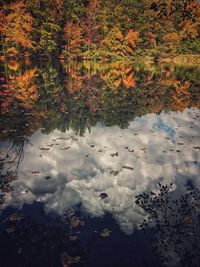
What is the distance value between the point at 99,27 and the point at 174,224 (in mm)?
60175

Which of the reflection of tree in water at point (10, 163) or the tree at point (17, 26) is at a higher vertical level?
the tree at point (17, 26)

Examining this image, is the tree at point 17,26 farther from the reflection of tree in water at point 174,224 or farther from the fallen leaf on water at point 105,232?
the fallen leaf on water at point 105,232

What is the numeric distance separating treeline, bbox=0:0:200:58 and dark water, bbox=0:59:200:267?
139 feet

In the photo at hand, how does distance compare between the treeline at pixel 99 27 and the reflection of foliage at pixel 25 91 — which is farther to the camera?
the treeline at pixel 99 27

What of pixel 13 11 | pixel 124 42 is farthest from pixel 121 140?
pixel 124 42

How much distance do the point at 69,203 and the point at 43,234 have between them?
3.73 feet

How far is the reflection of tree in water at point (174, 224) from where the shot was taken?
4.72 meters

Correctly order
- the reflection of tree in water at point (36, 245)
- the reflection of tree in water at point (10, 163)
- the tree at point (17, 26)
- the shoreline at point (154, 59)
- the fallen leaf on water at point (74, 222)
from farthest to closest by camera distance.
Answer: the shoreline at point (154, 59) → the tree at point (17, 26) → the reflection of tree in water at point (10, 163) → the fallen leaf on water at point (74, 222) → the reflection of tree in water at point (36, 245)

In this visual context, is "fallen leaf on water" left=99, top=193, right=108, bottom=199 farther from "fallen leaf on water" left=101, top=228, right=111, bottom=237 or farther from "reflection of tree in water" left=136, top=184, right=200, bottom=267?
"fallen leaf on water" left=101, top=228, right=111, bottom=237

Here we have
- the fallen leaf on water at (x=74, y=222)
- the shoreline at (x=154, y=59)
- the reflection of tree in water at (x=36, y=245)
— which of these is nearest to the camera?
the reflection of tree in water at (x=36, y=245)

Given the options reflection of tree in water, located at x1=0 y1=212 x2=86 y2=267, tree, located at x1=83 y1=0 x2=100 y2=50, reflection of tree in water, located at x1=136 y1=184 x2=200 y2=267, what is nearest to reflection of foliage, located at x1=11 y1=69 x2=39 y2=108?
reflection of tree in water, located at x1=0 y1=212 x2=86 y2=267

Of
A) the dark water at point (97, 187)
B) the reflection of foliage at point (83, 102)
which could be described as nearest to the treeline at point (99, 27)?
the reflection of foliage at point (83, 102)

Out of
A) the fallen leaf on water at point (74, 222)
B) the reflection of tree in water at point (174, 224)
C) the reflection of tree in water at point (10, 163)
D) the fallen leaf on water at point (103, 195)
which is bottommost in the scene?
the reflection of tree in water at point (10, 163)

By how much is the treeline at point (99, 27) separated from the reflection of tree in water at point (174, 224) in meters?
49.6
